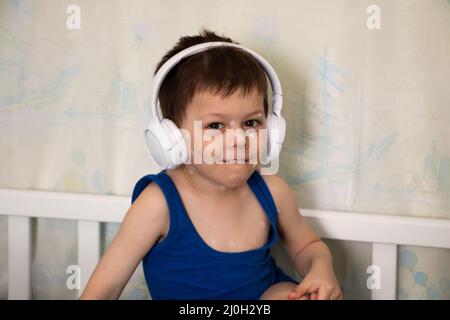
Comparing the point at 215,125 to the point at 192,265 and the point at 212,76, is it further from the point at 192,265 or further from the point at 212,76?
the point at 192,265

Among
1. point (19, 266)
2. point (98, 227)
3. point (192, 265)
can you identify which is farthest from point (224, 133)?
point (19, 266)

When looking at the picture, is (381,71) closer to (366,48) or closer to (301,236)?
(366,48)

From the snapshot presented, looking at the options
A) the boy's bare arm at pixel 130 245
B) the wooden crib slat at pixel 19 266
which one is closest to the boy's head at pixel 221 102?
the boy's bare arm at pixel 130 245

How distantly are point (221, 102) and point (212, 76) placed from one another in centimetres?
5

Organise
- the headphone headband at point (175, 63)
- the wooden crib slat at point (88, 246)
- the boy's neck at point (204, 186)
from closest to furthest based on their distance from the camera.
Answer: the headphone headband at point (175, 63)
the boy's neck at point (204, 186)
the wooden crib slat at point (88, 246)

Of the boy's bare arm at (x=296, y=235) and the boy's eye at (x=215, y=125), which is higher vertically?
the boy's eye at (x=215, y=125)

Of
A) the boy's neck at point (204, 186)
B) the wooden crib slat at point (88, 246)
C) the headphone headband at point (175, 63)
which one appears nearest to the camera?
the headphone headband at point (175, 63)

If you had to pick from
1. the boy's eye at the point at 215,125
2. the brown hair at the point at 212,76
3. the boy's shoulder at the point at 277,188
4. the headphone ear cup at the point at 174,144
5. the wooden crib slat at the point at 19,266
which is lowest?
the wooden crib slat at the point at 19,266

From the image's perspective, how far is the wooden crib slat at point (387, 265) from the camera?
0.99 m

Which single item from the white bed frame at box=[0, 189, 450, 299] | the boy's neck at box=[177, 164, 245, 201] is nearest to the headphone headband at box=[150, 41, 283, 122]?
the boy's neck at box=[177, 164, 245, 201]

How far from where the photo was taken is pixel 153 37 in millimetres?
1080

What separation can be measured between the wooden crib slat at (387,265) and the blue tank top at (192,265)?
0.22 m

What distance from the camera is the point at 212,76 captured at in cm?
87

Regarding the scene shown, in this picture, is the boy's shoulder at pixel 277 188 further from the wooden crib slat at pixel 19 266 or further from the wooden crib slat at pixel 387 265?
the wooden crib slat at pixel 19 266
